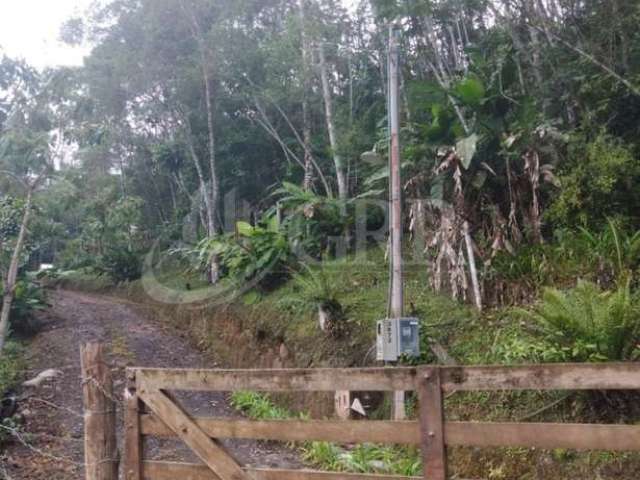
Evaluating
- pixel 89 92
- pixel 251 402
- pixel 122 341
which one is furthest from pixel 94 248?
pixel 251 402

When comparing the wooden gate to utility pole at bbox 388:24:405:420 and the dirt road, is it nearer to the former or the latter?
the dirt road

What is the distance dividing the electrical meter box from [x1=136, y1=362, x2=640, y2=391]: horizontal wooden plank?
7.73 feet

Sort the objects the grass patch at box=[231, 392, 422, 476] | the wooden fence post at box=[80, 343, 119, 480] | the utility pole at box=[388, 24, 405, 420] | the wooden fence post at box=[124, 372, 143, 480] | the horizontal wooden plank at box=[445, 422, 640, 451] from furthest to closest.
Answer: the utility pole at box=[388, 24, 405, 420] → the grass patch at box=[231, 392, 422, 476] → the wooden fence post at box=[80, 343, 119, 480] → the wooden fence post at box=[124, 372, 143, 480] → the horizontal wooden plank at box=[445, 422, 640, 451]

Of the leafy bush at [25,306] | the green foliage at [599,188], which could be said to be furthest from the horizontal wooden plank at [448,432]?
the leafy bush at [25,306]

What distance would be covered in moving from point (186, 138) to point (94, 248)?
7113 millimetres

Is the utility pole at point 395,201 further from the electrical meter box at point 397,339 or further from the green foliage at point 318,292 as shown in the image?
the green foliage at point 318,292

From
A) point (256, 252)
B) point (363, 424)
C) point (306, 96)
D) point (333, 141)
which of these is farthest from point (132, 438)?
point (306, 96)

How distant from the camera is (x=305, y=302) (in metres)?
7.54

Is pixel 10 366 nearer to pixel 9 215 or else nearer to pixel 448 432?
pixel 9 215

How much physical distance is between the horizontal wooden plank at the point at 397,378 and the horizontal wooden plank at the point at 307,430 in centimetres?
16

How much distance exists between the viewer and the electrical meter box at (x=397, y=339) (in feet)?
16.7

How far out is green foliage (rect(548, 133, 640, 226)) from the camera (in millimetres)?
5996

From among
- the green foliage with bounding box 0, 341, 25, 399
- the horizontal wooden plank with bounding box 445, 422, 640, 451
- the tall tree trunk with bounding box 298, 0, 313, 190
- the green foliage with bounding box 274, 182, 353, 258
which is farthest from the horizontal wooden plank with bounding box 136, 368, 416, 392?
the tall tree trunk with bounding box 298, 0, 313, 190

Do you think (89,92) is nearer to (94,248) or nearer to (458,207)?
(94,248)
